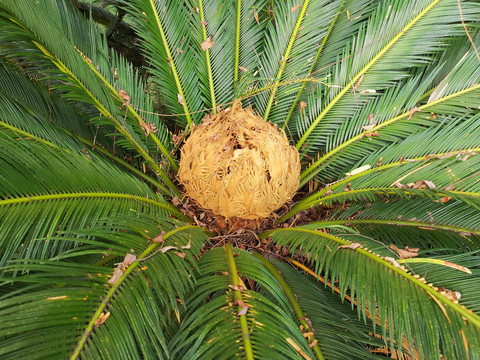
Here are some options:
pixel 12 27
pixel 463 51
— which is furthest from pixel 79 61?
pixel 463 51

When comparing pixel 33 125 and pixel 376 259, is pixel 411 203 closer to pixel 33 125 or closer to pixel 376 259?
pixel 376 259

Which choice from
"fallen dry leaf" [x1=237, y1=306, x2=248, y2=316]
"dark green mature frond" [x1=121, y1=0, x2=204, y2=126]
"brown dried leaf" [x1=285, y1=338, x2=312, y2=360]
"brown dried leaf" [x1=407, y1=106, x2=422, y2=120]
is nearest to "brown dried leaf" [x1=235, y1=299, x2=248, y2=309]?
"fallen dry leaf" [x1=237, y1=306, x2=248, y2=316]

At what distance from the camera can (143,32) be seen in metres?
1.65

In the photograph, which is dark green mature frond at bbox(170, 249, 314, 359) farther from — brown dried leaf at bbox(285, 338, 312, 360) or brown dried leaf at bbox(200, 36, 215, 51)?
brown dried leaf at bbox(200, 36, 215, 51)

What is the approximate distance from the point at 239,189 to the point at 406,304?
0.71 meters

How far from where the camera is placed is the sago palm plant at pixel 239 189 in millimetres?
875

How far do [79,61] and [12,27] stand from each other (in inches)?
9.9

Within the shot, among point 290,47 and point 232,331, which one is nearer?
point 232,331

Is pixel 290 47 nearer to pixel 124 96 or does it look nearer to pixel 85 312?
pixel 124 96

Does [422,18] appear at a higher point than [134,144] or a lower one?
higher

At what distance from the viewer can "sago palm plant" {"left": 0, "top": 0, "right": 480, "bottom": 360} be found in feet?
2.87

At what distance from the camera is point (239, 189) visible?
1.35 meters

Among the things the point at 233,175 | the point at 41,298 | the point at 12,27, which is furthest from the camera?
the point at 233,175

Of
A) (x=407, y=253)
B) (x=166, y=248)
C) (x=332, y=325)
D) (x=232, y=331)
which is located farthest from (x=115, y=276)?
(x=407, y=253)
